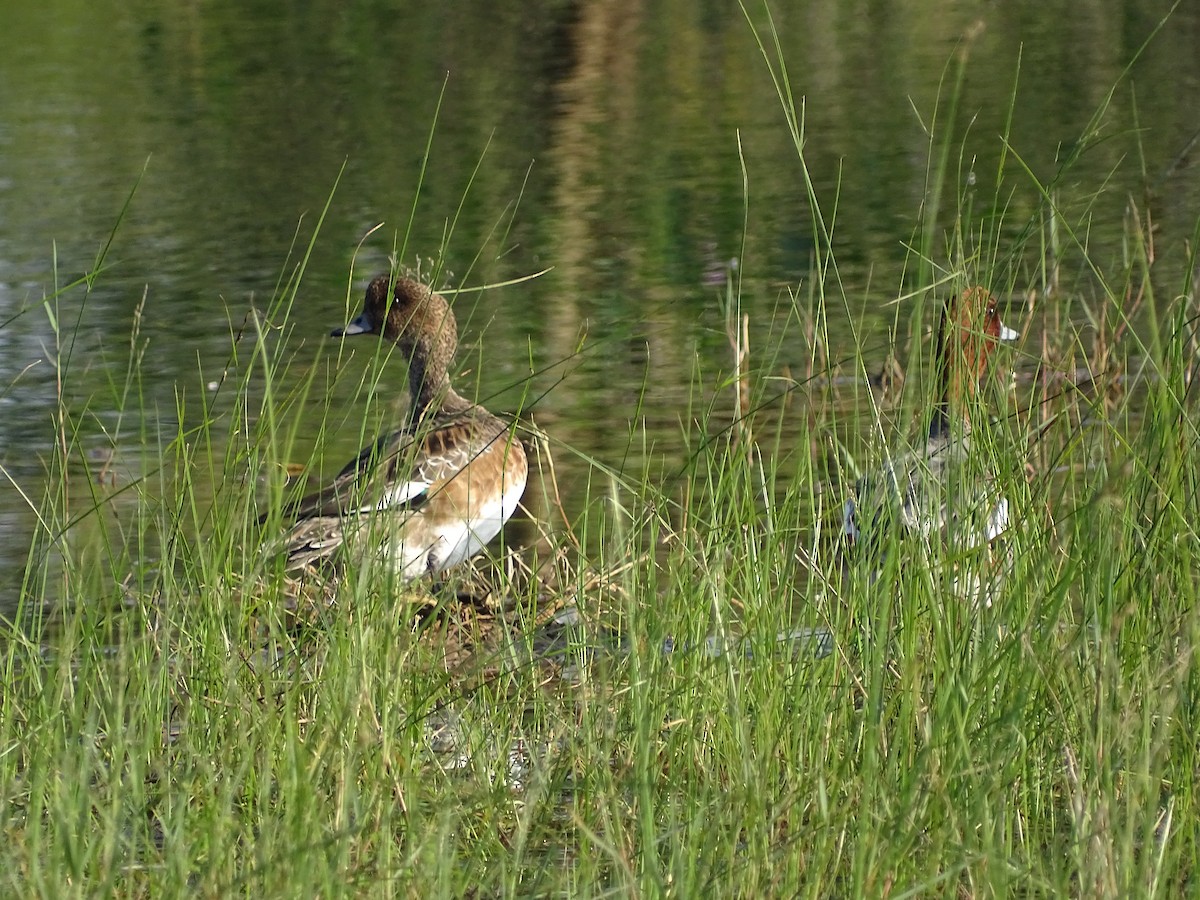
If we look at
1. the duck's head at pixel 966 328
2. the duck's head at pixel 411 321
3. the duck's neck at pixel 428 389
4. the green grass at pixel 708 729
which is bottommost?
the duck's neck at pixel 428 389

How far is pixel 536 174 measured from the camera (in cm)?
1326

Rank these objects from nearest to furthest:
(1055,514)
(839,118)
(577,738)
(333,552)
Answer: (577,738) < (1055,514) < (333,552) < (839,118)

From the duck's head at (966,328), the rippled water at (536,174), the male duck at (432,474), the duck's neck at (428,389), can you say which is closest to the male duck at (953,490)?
the duck's head at (966,328)

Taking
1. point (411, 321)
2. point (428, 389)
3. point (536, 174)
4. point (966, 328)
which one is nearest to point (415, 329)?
point (411, 321)

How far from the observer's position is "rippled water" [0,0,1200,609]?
7.67 metres

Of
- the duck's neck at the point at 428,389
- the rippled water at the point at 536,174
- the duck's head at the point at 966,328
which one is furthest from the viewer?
the rippled water at the point at 536,174

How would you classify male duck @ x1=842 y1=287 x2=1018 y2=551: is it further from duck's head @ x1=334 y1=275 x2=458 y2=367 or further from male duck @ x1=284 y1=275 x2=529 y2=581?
duck's head @ x1=334 y1=275 x2=458 y2=367

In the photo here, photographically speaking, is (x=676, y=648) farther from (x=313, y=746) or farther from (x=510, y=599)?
(x=510, y=599)

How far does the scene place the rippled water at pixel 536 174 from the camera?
767 cm

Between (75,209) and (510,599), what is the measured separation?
805 cm

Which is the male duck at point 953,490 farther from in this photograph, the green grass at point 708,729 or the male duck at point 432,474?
the male duck at point 432,474

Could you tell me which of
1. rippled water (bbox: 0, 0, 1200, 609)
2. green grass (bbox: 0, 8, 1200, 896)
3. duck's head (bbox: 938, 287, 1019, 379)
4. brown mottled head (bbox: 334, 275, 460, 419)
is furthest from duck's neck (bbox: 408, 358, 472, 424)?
duck's head (bbox: 938, 287, 1019, 379)

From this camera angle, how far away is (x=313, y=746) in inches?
117

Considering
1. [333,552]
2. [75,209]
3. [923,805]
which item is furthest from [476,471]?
[75,209]
